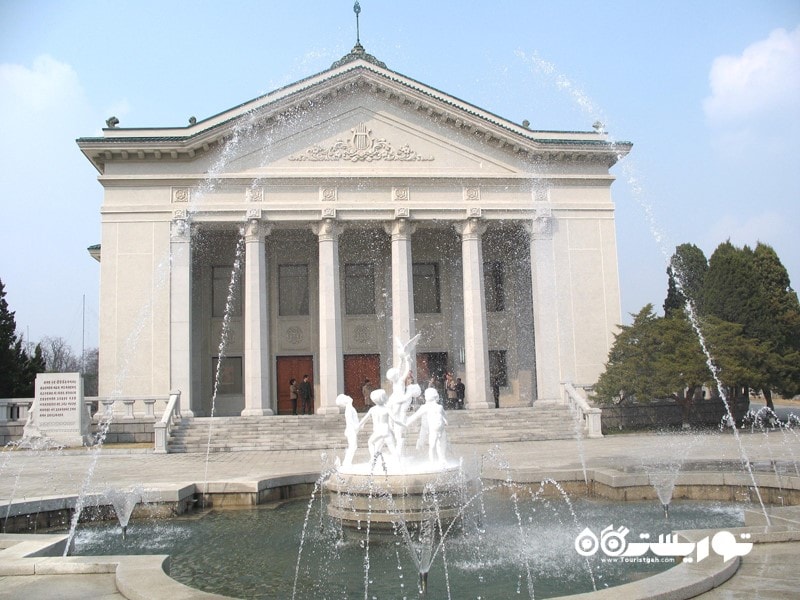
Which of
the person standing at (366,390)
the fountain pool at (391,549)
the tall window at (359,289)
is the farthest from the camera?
the tall window at (359,289)

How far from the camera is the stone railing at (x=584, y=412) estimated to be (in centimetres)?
2581

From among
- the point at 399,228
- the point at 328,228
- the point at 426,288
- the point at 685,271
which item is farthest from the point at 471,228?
the point at 685,271

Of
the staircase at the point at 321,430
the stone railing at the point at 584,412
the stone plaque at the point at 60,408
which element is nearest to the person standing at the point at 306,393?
the staircase at the point at 321,430

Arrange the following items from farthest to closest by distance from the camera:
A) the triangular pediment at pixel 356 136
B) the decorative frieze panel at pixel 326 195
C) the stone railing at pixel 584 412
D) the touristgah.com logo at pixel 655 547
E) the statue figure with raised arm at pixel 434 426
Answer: the decorative frieze panel at pixel 326 195 → the triangular pediment at pixel 356 136 → the stone railing at pixel 584 412 → the statue figure with raised arm at pixel 434 426 → the touristgah.com logo at pixel 655 547

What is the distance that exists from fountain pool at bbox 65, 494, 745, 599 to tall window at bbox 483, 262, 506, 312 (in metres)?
22.5

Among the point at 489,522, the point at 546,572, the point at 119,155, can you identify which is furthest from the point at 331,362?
the point at 546,572

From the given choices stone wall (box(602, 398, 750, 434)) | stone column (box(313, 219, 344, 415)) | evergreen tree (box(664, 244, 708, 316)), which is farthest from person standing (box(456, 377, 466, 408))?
evergreen tree (box(664, 244, 708, 316))

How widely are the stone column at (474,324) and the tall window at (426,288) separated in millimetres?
4504

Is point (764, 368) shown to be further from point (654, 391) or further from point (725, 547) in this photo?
point (725, 547)

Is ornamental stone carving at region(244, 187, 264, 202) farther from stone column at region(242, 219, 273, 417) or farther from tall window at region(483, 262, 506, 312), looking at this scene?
tall window at region(483, 262, 506, 312)

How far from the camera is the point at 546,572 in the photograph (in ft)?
25.2

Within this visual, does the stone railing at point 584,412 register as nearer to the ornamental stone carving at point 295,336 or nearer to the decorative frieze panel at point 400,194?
the decorative frieze panel at point 400,194

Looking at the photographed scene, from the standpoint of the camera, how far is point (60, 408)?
23.5 metres

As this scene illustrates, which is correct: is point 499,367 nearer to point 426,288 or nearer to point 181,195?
point 426,288
